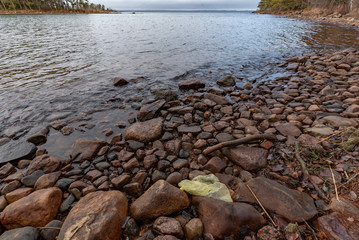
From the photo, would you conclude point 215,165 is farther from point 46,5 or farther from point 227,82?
point 46,5

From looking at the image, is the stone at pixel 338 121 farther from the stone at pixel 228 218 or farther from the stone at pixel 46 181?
the stone at pixel 46 181

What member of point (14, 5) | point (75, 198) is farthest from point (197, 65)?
point (14, 5)

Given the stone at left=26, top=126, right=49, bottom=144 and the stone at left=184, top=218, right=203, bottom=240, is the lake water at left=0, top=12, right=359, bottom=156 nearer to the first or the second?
the stone at left=26, top=126, right=49, bottom=144

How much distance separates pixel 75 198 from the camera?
2.76m

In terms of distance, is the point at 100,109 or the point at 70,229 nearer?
the point at 70,229

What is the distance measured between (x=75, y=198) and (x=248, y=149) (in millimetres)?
3283

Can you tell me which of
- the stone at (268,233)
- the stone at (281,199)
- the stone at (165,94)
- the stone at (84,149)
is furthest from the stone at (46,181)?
the stone at (165,94)

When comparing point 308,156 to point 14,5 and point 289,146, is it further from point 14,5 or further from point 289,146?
point 14,5

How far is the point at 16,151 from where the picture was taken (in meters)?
3.62

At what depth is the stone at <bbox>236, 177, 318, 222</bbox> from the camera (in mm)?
2293

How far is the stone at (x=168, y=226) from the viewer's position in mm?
2119

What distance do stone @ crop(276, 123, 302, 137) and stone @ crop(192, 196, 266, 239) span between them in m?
2.42

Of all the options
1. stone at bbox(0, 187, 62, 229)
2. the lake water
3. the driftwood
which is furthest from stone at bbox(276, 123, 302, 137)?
stone at bbox(0, 187, 62, 229)

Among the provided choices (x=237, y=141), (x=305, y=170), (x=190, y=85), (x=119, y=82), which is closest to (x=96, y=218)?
(x=237, y=141)
